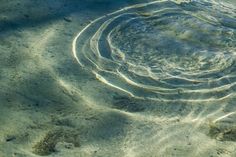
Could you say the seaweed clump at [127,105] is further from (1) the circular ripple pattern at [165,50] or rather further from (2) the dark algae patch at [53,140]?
(2) the dark algae patch at [53,140]

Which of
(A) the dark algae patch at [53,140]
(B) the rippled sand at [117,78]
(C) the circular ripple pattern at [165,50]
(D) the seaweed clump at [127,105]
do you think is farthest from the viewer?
(C) the circular ripple pattern at [165,50]

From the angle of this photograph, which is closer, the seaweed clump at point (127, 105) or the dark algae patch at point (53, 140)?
the dark algae patch at point (53, 140)

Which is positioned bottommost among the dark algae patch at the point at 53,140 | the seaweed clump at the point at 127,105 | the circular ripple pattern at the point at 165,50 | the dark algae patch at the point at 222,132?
the dark algae patch at the point at 222,132

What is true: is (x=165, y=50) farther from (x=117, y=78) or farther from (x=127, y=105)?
(x=127, y=105)

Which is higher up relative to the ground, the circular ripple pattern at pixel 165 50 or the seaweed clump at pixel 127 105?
the circular ripple pattern at pixel 165 50

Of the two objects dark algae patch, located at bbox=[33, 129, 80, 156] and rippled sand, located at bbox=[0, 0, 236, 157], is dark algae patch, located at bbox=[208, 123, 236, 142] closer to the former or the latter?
rippled sand, located at bbox=[0, 0, 236, 157]

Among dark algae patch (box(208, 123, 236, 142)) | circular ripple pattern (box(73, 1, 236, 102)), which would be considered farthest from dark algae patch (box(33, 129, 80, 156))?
dark algae patch (box(208, 123, 236, 142))

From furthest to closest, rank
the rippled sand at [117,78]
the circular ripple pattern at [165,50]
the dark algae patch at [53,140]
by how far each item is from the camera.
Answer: the circular ripple pattern at [165,50], the rippled sand at [117,78], the dark algae patch at [53,140]

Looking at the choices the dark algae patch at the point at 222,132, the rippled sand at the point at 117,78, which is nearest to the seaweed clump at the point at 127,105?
the rippled sand at the point at 117,78
